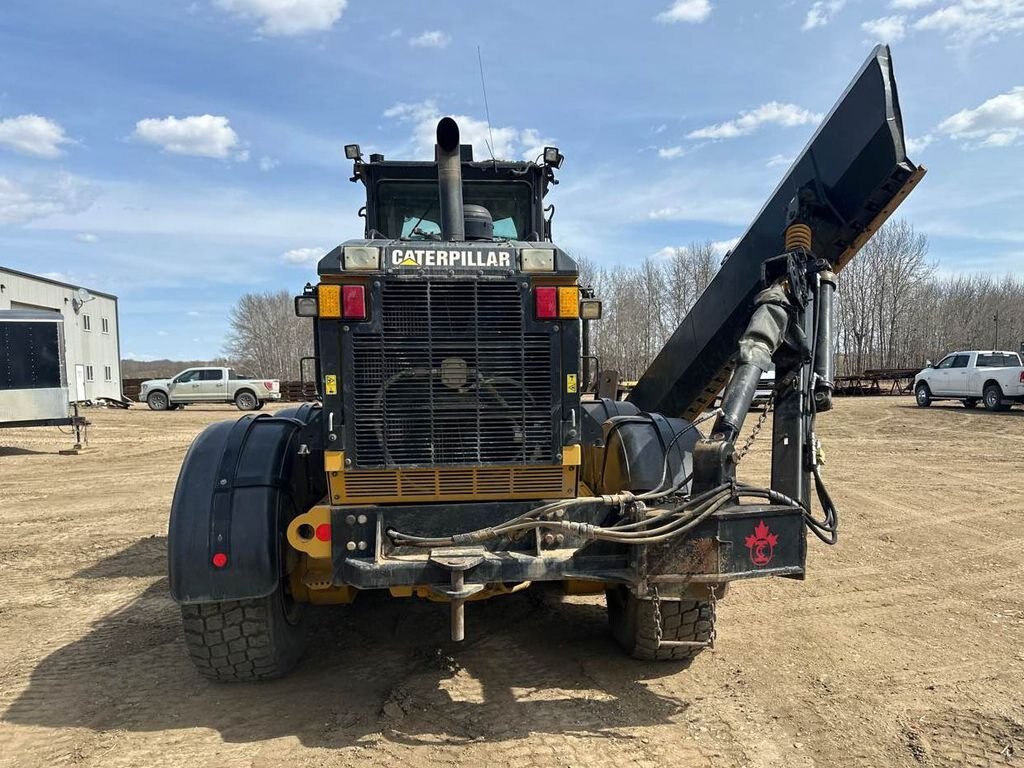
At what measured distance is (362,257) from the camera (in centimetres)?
347

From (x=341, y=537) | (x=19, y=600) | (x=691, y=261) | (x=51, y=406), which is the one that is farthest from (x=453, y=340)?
(x=691, y=261)

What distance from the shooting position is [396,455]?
11.5ft

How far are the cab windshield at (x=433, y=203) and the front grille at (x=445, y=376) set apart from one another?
2.00m

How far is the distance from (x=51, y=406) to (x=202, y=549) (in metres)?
13.8

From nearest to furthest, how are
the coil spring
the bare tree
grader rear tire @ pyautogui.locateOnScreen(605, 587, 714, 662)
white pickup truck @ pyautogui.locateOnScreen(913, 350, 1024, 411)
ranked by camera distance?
grader rear tire @ pyautogui.locateOnScreen(605, 587, 714, 662)
the coil spring
white pickup truck @ pyautogui.locateOnScreen(913, 350, 1024, 411)
the bare tree

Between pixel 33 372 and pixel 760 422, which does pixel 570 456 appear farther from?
pixel 33 372

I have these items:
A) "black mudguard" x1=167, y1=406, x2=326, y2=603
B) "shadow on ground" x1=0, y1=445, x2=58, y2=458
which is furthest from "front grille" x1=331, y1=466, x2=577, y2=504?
"shadow on ground" x1=0, y1=445, x2=58, y2=458

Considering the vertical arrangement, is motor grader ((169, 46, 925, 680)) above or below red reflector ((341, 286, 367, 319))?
below

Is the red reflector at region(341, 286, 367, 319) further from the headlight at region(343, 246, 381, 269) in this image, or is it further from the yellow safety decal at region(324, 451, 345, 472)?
the yellow safety decal at region(324, 451, 345, 472)

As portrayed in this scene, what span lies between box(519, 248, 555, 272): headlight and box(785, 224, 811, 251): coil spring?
1.56m

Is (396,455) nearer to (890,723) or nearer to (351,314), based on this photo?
(351,314)

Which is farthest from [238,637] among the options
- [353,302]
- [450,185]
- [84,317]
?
[84,317]

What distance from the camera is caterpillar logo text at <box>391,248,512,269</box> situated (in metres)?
3.49

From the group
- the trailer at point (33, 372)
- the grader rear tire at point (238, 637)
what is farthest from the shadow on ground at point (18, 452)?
the grader rear tire at point (238, 637)
